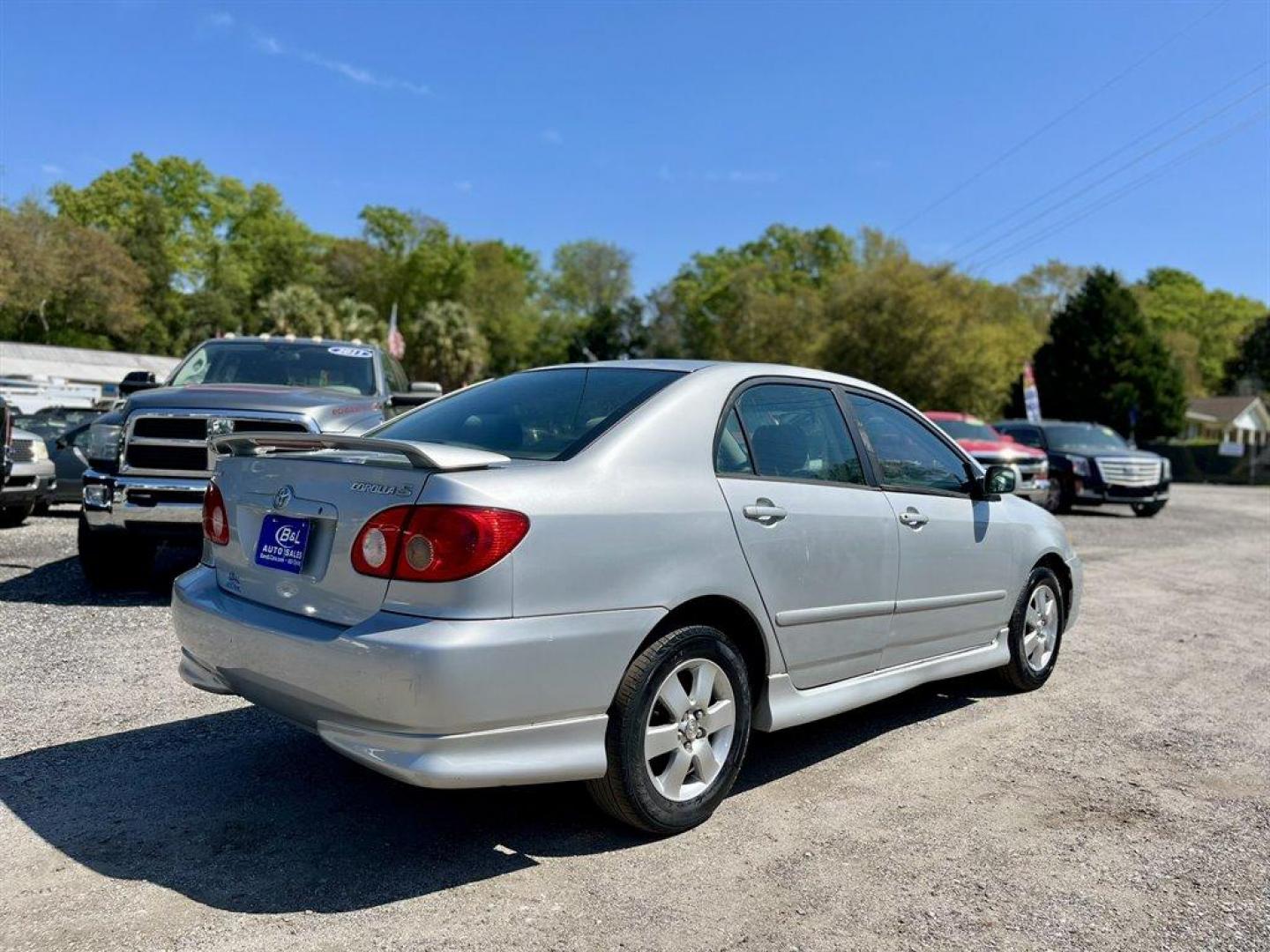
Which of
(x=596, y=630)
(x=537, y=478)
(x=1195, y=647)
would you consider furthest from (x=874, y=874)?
(x=1195, y=647)

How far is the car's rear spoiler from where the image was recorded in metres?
3.05

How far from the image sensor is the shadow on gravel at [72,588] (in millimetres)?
7281

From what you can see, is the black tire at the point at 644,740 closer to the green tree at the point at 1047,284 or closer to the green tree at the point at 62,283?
the green tree at the point at 62,283

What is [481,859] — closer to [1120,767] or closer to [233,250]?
[1120,767]

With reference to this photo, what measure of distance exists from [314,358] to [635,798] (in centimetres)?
628

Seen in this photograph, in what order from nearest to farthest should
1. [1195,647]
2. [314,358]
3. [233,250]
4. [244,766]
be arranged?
1. [244,766]
2. [1195,647]
3. [314,358]
4. [233,250]

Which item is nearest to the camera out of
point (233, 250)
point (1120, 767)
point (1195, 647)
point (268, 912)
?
point (268, 912)

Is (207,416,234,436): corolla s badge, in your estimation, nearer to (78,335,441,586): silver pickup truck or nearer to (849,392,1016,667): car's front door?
(78,335,441,586): silver pickup truck

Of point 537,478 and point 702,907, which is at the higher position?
point 537,478

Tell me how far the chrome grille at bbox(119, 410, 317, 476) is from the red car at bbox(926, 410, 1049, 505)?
40.8 feet

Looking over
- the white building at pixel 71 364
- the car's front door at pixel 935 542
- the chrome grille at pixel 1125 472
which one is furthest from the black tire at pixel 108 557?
the white building at pixel 71 364

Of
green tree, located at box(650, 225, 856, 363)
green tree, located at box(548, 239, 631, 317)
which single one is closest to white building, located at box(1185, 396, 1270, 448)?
green tree, located at box(650, 225, 856, 363)

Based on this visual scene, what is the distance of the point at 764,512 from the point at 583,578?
0.91 meters

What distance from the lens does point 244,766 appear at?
13.3 feet
